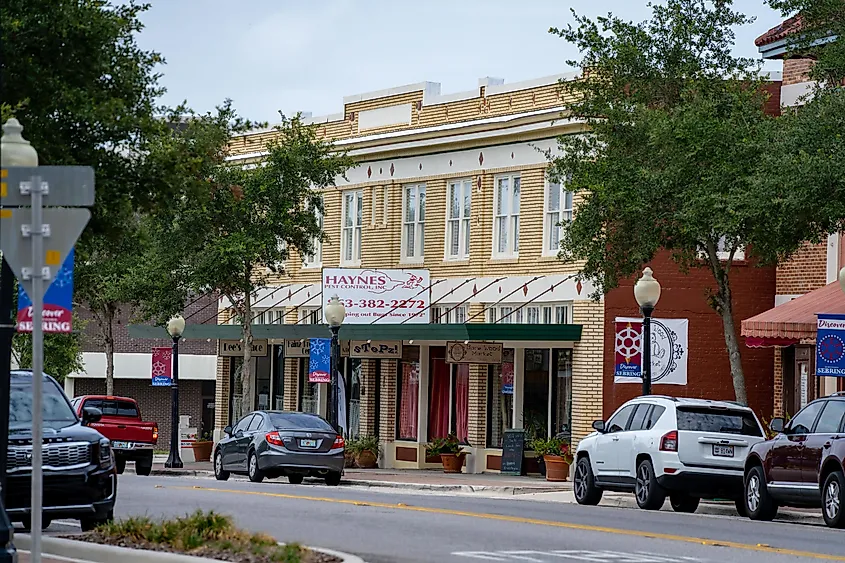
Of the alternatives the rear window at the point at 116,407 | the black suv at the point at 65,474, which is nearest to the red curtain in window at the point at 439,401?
the rear window at the point at 116,407

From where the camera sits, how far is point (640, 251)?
28656 mm

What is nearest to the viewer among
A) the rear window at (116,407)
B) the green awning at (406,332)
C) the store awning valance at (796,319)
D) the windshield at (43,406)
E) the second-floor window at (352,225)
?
the windshield at (43,406)

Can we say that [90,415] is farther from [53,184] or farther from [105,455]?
[53,184]

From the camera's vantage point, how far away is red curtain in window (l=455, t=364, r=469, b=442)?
1585 inches

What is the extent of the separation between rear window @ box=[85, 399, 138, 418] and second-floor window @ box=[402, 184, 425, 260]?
26.4 ft

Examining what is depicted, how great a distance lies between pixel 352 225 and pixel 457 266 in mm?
4876

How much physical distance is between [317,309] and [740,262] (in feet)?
42.4

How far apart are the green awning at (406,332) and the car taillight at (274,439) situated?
6824 mm

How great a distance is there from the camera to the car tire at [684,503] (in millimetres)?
24688

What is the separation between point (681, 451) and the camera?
923 inches

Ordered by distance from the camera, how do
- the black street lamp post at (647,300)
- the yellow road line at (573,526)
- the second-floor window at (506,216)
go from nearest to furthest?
1. the yellow road line at (573,526)
2. the black street lamp post at (647,300)
3. the second-floor window at (506,216)

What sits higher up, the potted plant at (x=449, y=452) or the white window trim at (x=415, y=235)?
the white window trim at (x=415, y=235)

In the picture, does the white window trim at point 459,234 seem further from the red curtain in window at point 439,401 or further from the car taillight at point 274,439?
the car taillight at point 274,439

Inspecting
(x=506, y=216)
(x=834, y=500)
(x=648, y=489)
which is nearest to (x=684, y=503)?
(x=648, y=489)
